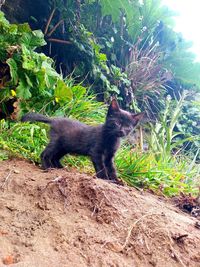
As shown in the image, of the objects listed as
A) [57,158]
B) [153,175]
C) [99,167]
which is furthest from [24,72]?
[153,175]

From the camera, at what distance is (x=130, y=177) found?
402 cm

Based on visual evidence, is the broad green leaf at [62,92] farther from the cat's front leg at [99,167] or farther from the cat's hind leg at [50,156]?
the cat's front leg at [99,167]

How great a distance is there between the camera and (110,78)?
6.36 metres

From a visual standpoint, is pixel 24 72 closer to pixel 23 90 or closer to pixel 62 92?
pixel 23 90

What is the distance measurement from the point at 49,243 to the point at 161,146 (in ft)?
10.9

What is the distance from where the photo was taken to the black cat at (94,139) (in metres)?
3.67

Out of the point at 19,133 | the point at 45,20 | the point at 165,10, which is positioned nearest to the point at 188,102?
the point at 165,10

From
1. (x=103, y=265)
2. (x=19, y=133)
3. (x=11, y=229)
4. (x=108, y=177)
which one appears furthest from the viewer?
(x=19, y=133)

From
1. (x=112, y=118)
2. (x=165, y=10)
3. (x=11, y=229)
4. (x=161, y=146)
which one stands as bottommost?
(x=161, y=146)

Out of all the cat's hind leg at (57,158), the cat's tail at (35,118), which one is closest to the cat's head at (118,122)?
the cat's hind leg at (57,158)

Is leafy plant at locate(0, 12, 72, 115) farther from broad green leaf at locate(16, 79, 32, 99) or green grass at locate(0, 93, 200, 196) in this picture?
green grass at locate(0, 93, 200, 196)

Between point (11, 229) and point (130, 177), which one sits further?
point (130, 177)

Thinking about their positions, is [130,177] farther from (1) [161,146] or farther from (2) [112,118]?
(1) [161,146]

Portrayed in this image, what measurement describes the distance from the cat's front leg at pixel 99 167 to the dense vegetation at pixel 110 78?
0.46m
